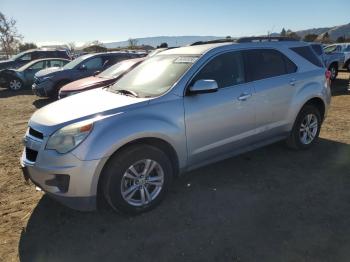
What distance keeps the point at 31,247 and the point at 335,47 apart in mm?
18754

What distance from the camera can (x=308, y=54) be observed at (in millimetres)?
5656

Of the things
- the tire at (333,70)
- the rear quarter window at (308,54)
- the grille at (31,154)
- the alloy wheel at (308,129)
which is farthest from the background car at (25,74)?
the grille at (31,154)

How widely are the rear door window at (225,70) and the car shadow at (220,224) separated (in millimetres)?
1314

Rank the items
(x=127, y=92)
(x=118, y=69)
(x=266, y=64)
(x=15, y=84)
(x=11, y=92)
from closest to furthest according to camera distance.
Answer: (x=127, y=92), (x=266, y=64), (x=118, y=69), (x=11, y=92), (x=15, y=84)

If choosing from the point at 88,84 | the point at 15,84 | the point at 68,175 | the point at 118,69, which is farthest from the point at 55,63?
the point at 68,175

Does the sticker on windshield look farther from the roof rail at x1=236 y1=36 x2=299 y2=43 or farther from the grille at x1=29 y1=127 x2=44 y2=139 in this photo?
the grille at x1=29 y1=127 x2=44 y2=139

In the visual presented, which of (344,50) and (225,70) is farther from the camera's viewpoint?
(344,50)

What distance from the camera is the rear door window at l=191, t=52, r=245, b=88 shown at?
4344 millimetres

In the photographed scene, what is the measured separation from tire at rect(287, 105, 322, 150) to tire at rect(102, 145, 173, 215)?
8.05ft

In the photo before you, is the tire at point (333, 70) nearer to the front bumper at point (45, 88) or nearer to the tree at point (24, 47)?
the front bumper at point (45, 88)

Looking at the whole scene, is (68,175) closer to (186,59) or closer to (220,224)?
(220,224)

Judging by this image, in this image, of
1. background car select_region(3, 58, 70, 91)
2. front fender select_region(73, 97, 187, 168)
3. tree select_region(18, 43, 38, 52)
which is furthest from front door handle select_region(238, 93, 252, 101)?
tree select_region(18, 43, 38, 52)

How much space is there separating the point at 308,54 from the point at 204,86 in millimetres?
2558

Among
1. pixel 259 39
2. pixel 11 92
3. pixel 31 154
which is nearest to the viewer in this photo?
pixel 31 154
